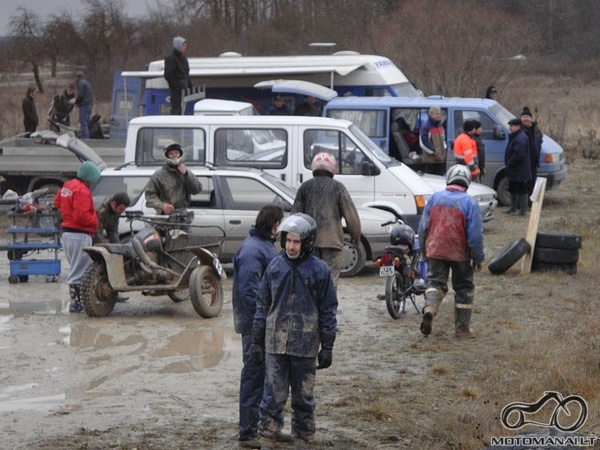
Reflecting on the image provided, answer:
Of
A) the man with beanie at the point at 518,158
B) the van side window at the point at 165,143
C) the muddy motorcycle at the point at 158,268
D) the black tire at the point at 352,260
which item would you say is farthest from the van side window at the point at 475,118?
the muddy motorcycle at the point at 158,268

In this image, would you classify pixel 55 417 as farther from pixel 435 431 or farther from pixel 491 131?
pixel 491 131

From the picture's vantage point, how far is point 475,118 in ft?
67.5

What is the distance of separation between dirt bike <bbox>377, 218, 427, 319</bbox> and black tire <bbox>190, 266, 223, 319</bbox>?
1.70 meters

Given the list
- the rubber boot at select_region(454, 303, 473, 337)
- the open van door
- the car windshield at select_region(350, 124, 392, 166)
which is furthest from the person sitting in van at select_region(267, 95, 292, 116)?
the rubber boot at select_region(454, 303, 473, 337)

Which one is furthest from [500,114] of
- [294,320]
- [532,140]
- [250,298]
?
[294,320]

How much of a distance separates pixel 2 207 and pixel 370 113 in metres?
7.04

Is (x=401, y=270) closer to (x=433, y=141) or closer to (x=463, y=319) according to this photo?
(x=463, y=319)

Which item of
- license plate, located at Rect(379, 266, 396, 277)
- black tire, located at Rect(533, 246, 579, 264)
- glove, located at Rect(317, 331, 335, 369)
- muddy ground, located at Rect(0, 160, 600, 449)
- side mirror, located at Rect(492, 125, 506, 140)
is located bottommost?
muddy ground, located at Rect(0, 160, 600, 449)

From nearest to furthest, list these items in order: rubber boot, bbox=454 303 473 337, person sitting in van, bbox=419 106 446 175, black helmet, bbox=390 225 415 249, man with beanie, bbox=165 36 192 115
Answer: rubber boot, bbox=454 303 473 337 < black helmet, bbox=390 225 415 249 < person sitting in van, bbox=419 106 446 175 < man with beanie, bbox=165 36 192 115

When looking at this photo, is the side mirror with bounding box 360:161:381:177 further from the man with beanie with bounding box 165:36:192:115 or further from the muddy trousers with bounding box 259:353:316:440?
the muddy trousers with bounding box 259:353:316:440

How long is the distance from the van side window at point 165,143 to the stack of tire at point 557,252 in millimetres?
4657

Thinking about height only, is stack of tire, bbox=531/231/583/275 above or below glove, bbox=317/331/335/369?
below

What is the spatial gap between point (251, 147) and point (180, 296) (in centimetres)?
360

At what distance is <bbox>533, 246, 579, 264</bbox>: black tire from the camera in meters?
14.4
